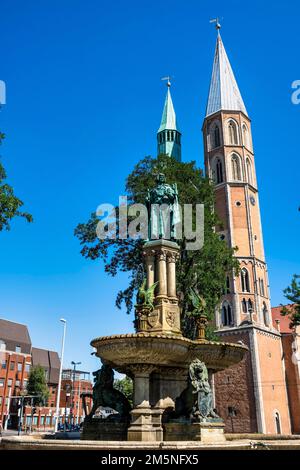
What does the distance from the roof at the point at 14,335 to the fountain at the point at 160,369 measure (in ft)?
182

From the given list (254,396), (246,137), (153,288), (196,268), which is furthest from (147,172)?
(246,137)

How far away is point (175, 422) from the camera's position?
38.3 ft

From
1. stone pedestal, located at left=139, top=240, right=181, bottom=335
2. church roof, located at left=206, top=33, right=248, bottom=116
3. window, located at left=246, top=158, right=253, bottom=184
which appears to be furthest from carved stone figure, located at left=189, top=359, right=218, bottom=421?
church roof, located at left=206, top=33, right=248, bottom=116

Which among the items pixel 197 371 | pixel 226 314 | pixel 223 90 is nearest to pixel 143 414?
pixel 197 371

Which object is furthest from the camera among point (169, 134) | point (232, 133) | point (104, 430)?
point (169, 134)

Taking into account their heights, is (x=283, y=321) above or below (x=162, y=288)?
above

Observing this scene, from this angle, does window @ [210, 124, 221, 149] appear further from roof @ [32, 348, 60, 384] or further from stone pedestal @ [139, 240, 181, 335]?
stone pedestal @ [139, 240, 181, 335]

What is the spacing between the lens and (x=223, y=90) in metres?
68.9

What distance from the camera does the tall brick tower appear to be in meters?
47.2

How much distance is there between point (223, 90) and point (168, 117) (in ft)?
47.3

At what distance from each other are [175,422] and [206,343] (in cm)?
248

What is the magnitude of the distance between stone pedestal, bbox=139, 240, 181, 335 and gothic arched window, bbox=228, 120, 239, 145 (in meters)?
53.4

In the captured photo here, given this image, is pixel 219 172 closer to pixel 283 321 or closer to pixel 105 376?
pixel 283 321

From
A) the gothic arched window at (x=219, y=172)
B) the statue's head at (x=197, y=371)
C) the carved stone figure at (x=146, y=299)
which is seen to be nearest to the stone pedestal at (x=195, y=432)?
the statue's head at (x=197, y=371)
